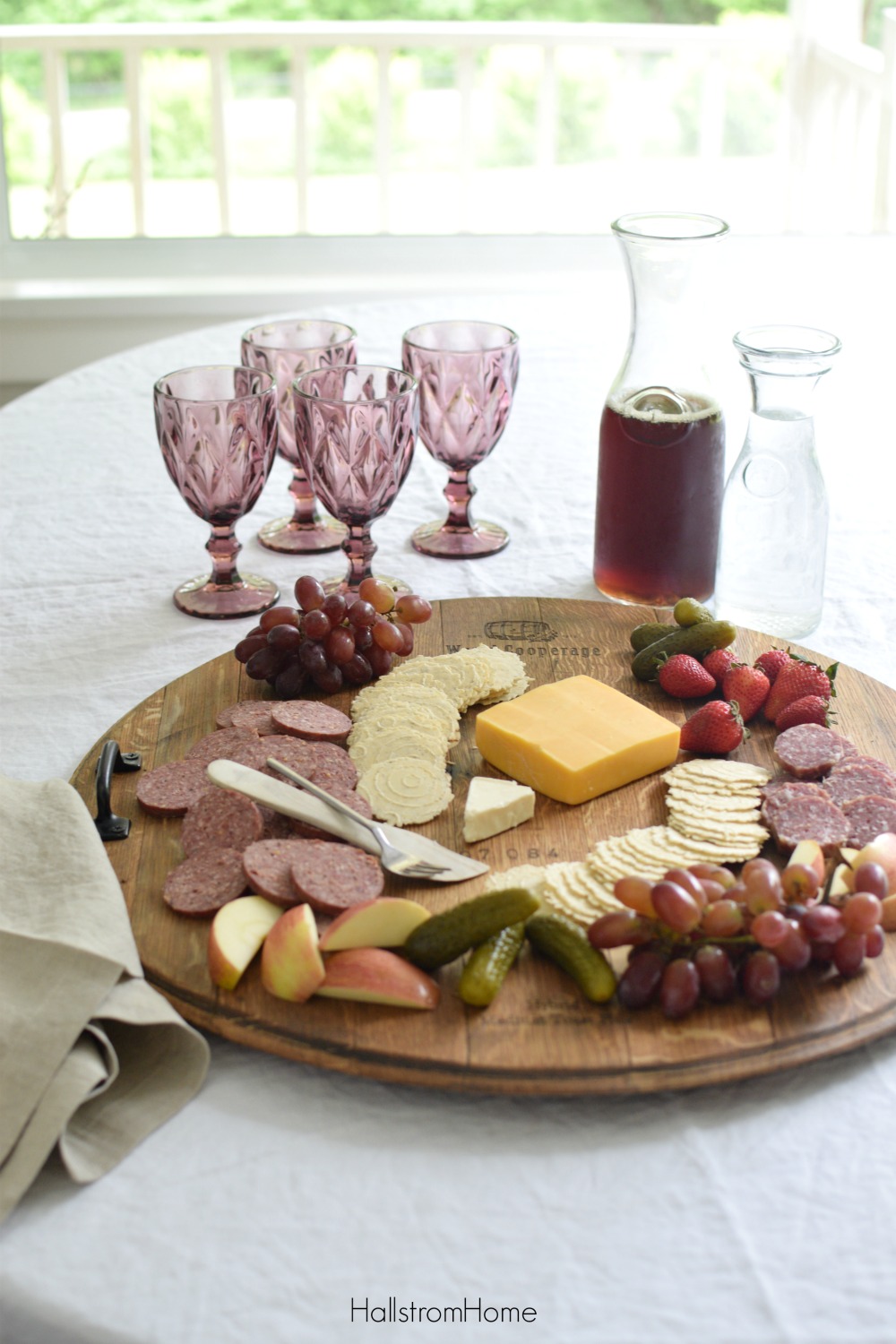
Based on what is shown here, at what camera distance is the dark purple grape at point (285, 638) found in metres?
1.08

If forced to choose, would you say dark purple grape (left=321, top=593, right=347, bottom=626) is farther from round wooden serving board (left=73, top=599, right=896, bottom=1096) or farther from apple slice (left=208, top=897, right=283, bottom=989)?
apple slice (left=208, top=897, right=283, bottom=989)

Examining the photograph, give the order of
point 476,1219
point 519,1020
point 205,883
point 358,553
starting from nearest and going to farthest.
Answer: point 476,1219 → point 519,1020 → point 205,883 → point 358,553

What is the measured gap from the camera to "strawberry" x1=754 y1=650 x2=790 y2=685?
1.06 meters

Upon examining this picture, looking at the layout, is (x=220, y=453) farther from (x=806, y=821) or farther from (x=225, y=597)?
(x=806, y=821)

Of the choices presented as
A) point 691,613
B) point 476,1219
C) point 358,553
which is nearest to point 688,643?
point 691,613

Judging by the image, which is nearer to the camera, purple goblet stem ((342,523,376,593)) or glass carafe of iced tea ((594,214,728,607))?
glass carafe of iced tea ((594,214,728,607))

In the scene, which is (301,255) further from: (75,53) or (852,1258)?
(75,53)

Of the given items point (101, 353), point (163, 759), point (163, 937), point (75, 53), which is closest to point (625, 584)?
point (163, 759)

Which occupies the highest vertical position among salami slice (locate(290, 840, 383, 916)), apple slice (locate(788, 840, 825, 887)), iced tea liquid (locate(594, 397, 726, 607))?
iced tea liquid (locate(594, 397, 726, 607))

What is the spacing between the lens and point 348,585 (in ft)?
4.19

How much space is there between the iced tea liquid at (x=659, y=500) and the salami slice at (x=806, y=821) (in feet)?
1.25

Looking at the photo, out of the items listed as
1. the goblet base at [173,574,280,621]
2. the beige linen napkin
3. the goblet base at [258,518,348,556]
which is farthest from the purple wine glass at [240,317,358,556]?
the beige linen napkin

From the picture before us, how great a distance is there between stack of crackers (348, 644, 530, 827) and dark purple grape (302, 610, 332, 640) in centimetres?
6

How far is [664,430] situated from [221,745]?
1.63 feet
